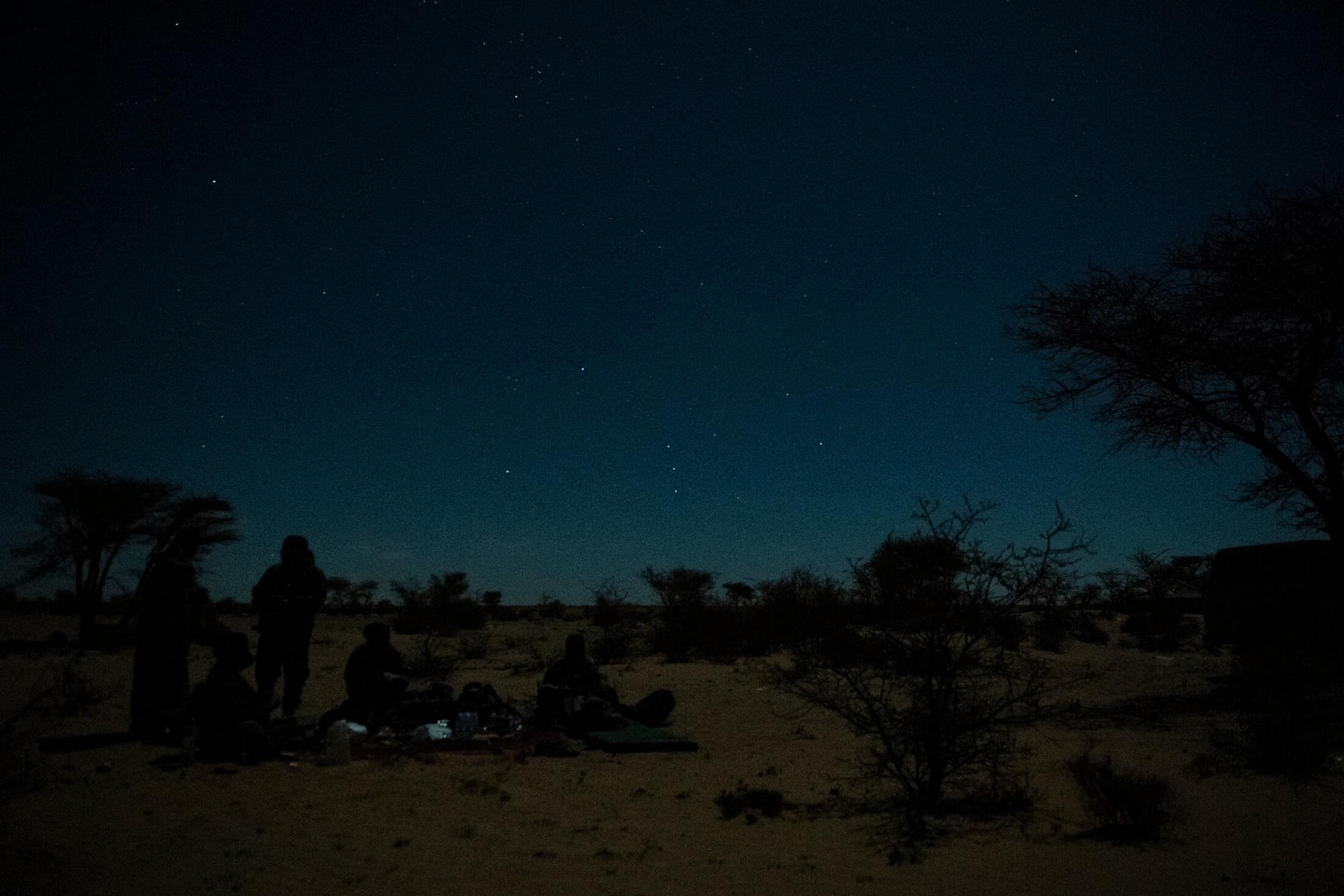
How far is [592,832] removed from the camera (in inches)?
271

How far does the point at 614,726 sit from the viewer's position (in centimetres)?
1188

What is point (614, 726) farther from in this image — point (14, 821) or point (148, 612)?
point (14, 821)

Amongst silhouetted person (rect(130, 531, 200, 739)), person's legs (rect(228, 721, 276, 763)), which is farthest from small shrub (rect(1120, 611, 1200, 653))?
silhouetted person (rect(130, 531, 200, 739))

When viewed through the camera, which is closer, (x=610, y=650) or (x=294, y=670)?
(x=294, y=670)

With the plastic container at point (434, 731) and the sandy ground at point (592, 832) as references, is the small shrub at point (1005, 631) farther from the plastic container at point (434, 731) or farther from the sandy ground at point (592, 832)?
the plastic container at point (434, 731)

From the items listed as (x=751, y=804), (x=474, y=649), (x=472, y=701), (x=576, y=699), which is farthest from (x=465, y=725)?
(x=474, y=649)

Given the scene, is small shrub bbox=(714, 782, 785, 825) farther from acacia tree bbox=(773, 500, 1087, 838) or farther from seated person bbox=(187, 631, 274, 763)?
seated person bbox=(187, 631, 274, 763)

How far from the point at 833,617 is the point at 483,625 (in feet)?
93.3

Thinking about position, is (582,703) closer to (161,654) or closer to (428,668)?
(161,654)

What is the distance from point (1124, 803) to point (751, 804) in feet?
9.60

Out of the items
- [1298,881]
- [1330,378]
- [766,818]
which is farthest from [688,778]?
[1330,378]

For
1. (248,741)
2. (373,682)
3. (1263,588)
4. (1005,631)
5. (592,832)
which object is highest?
(1263,588)

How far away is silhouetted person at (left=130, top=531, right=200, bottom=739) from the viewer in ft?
34.4

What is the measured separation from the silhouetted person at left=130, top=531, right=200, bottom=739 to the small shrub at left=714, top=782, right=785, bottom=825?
6.77 m
